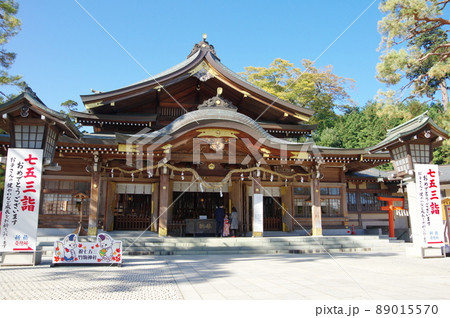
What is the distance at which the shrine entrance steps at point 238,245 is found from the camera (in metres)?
11.6

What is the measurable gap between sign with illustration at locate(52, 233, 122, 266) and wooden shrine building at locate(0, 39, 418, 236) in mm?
3662

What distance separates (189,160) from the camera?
13.6 meters

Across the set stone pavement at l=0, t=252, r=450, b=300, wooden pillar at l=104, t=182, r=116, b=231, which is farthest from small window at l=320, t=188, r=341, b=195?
wooden pillar at l=104, t=182, r=116, b=231

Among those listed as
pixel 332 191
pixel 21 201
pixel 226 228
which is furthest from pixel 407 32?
pixel 21 201

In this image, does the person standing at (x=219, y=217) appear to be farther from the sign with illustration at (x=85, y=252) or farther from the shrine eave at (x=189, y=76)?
the sign with illustration at (x=85, y=252)

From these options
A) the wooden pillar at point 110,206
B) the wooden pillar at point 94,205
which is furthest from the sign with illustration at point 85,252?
the wooden pillar at point 110,206

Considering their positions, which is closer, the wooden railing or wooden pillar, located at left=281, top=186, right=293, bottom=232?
the wooden railing

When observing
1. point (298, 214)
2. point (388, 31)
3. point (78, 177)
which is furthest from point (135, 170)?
point (388, 31)

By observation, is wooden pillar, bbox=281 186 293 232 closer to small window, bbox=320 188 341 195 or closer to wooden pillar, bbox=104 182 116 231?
small window, bbox=320 188 341 195

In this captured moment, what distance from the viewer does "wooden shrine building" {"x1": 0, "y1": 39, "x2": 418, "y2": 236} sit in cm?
1280

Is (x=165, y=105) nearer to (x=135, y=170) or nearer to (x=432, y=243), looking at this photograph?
(x=135, y=170)

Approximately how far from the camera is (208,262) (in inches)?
374

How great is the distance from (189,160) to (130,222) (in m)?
4.51

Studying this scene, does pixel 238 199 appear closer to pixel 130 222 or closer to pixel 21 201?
pixel 130 222
